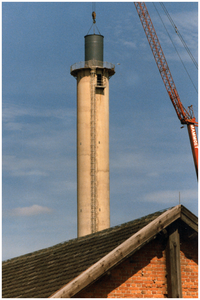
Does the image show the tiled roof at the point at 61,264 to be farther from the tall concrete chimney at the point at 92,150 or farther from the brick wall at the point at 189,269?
Answer: the tall concrete chimney at the point at 92,150

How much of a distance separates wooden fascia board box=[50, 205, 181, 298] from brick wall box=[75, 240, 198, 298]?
44 centimetres

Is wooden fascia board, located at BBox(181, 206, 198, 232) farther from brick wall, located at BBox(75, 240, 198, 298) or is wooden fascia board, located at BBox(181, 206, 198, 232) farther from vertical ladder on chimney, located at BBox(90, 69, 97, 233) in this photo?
vertical ladder on chimney, located at BBox(90, 69, 97, 233)

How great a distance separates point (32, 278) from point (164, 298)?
419 cm

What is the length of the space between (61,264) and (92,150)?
165 feet

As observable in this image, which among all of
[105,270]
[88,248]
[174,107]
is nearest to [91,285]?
[105,270]

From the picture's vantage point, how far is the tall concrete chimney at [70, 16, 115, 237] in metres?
63.3

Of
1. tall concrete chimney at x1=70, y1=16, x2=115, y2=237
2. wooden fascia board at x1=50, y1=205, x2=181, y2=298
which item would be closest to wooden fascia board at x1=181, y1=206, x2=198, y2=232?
wooden fascia board at x1=50, y1=205, x2=181, y2=298

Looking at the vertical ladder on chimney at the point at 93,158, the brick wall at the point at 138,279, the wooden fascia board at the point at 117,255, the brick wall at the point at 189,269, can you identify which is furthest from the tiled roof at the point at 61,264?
the vertical ladder on chimney at the point at 93,158

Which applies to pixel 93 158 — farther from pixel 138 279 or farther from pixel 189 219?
pixel 138 279

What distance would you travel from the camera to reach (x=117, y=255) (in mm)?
12164

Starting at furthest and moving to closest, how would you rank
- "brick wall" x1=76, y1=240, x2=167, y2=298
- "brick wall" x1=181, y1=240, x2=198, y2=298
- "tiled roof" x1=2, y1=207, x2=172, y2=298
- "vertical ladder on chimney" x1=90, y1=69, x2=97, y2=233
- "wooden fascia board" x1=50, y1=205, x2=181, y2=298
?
1. "vertical ladder on chimney" x1=90, y1=69, x2=97, y2=233
2. "tiled roof" x1=2, y1=207, x2=172, y2=298
3. "brick wall" x1=181, y1=240, x2=198, y2=298
4. "brick wall" x1=76, y1=240, x2=167, y2=298
5. "wooden fascia board" x1=50, y1=205, x2=181, y2=298

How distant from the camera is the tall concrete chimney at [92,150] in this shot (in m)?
63.3

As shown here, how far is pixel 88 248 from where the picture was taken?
14.6m

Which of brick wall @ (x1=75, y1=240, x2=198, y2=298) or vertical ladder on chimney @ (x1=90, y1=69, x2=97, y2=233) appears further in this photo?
vertical ladder on chimney @ (x1=90, y1=69, x2=97, y2=233)
